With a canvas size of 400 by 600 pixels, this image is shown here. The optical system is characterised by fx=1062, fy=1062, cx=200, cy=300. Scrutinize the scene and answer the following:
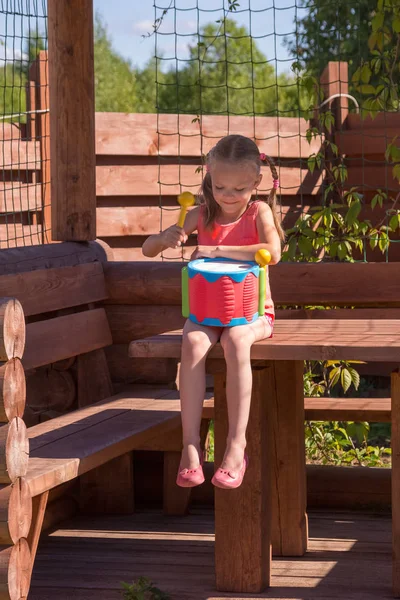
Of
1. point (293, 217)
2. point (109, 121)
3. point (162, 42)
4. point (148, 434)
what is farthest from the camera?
point (293, 217)

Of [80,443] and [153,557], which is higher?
[80,443]

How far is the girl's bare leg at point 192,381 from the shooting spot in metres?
3.10

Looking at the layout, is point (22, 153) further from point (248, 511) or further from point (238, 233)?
point (248, 511)

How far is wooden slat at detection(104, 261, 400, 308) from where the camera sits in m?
4.27

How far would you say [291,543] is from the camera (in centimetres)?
375

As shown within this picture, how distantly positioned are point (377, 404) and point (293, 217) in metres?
3.52

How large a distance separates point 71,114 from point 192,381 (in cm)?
167

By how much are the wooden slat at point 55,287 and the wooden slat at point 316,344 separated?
0.69 metres

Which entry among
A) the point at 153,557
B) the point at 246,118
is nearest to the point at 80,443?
the point at 153,557

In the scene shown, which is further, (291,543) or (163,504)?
(163,504)

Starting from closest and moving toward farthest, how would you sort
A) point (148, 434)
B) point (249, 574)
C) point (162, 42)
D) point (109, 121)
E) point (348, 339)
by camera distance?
point (348, 339) < point (249, 574) < point (148, 434) < point (162, 42) < point (109, 121)

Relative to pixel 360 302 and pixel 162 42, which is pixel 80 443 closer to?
pixel 360 302

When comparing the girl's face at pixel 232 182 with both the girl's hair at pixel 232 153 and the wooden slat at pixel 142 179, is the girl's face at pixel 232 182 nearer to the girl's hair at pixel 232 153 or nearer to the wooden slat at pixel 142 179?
the girl's hair at pixel 232 153

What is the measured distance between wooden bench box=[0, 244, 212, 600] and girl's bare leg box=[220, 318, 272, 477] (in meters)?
0.51
